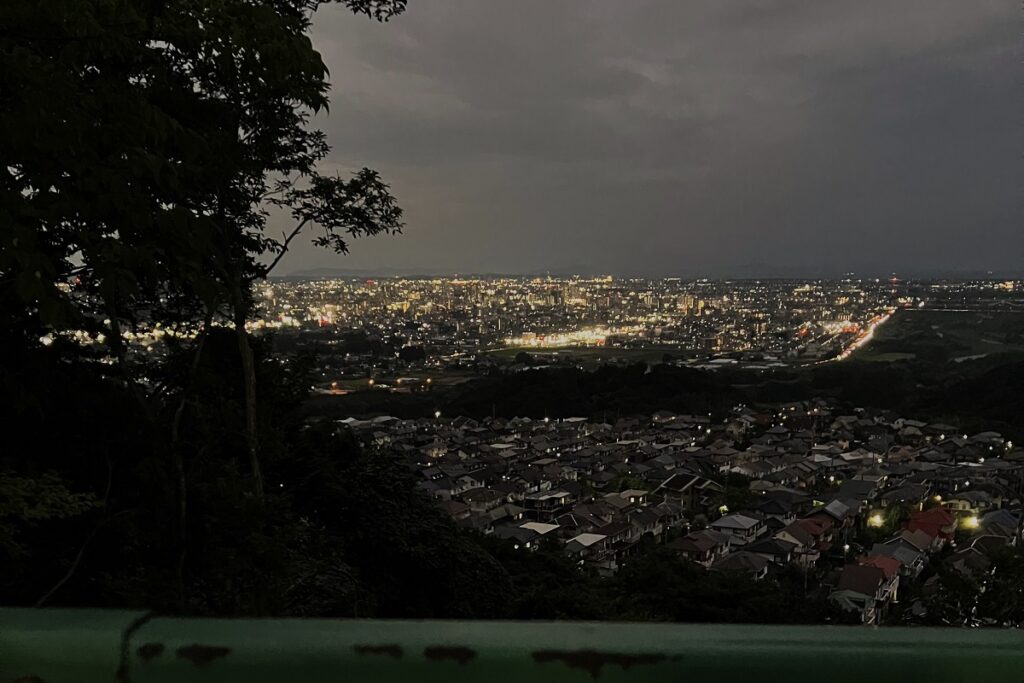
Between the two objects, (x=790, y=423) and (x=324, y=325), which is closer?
(x=324, y=325)

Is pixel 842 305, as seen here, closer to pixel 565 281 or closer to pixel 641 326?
pixel 641 326

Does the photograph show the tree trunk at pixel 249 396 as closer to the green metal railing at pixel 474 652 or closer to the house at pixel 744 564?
the green metal railing at pixel 474 652

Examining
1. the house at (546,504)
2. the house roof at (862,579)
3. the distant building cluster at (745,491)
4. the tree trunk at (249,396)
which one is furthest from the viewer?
the house at (546,504)

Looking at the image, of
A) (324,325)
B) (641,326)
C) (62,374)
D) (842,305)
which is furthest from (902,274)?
(62,374)

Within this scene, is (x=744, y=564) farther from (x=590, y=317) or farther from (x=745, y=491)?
(x=590, y=317)

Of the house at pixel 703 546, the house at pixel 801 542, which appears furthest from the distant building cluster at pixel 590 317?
the house at pixel 801 542

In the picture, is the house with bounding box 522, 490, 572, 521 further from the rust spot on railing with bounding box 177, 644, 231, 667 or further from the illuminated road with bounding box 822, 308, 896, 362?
the illuminated road with bounding box 822, 308, 896, 362

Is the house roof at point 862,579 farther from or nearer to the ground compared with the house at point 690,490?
farther from the ground
